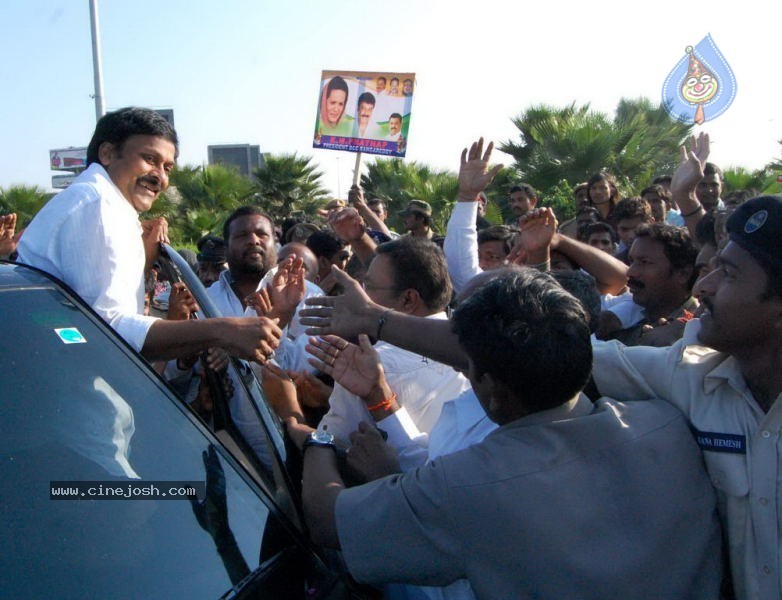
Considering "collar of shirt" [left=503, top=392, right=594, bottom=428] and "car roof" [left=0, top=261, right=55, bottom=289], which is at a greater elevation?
"car roof" [left=0, top=261, right=55, bottom=289]

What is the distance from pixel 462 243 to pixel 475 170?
0.41 metres

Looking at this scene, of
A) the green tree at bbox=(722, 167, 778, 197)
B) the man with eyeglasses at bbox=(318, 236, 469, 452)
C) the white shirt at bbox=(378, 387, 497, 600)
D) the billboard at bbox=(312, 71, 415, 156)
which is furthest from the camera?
the green tree at bbox=(722, 167, 778, 197)

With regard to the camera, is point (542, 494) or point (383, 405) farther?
point (383, 405)

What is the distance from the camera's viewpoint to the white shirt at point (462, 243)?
3.99 metres

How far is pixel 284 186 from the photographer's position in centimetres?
2203

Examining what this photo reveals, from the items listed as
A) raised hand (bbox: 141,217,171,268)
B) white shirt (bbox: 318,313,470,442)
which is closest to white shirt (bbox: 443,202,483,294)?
white shirt (bbox: 318,313,470,442)

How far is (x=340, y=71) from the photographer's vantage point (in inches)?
447

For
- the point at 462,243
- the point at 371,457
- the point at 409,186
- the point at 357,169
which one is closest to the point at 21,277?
the point at 371,457

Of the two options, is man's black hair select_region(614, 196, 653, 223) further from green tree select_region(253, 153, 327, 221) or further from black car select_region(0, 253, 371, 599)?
green tree select_region(253, 153, 327, 221)

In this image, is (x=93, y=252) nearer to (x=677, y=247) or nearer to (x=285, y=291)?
(x=285, y=291)

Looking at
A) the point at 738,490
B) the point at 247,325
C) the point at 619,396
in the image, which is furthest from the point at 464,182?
the point at 738,490

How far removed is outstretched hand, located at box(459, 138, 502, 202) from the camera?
3.81 meters

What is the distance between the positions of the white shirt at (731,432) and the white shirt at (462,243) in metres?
2.22

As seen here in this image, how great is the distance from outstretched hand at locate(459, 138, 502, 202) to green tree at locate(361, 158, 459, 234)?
13.1 m
